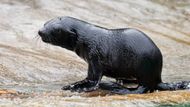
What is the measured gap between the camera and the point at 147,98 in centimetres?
749

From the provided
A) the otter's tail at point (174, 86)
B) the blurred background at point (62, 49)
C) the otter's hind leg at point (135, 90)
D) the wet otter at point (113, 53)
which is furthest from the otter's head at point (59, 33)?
the otter's tail at point (174, 86)

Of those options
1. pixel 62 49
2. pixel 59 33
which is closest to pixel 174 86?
pixel 59 33

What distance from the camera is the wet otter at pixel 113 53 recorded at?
8.41m

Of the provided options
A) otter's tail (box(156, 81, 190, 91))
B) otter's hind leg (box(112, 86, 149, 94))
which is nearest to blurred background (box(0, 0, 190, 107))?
otter's hind leg (box(112, 86, 149, 94))

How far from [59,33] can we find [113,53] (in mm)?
865

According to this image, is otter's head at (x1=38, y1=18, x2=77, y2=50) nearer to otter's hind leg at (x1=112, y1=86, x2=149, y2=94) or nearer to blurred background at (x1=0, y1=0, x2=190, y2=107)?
blurred background at (x1=0, y1=0, x2=190, y2=107)

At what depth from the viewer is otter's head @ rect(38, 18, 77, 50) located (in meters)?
8.66

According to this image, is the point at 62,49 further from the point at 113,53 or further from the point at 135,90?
the point at 135,90

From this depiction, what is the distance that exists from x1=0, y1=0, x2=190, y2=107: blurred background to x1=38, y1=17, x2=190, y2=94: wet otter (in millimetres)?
669

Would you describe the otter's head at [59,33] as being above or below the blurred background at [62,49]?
above

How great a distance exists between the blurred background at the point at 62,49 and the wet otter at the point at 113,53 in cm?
67

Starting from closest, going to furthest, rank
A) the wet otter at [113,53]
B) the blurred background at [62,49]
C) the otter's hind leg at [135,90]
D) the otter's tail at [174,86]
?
the blurred background at [62,49] < the otter's hind leg at [135,90] < the wet otter at [113,53] < the otter's tail at [174,86]

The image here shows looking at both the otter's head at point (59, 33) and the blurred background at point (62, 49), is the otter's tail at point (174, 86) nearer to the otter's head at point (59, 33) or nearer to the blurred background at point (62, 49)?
the blurred background at point (62, 49)

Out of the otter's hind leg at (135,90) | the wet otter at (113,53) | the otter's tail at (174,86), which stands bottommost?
the otter's hind leg at (135,90)
